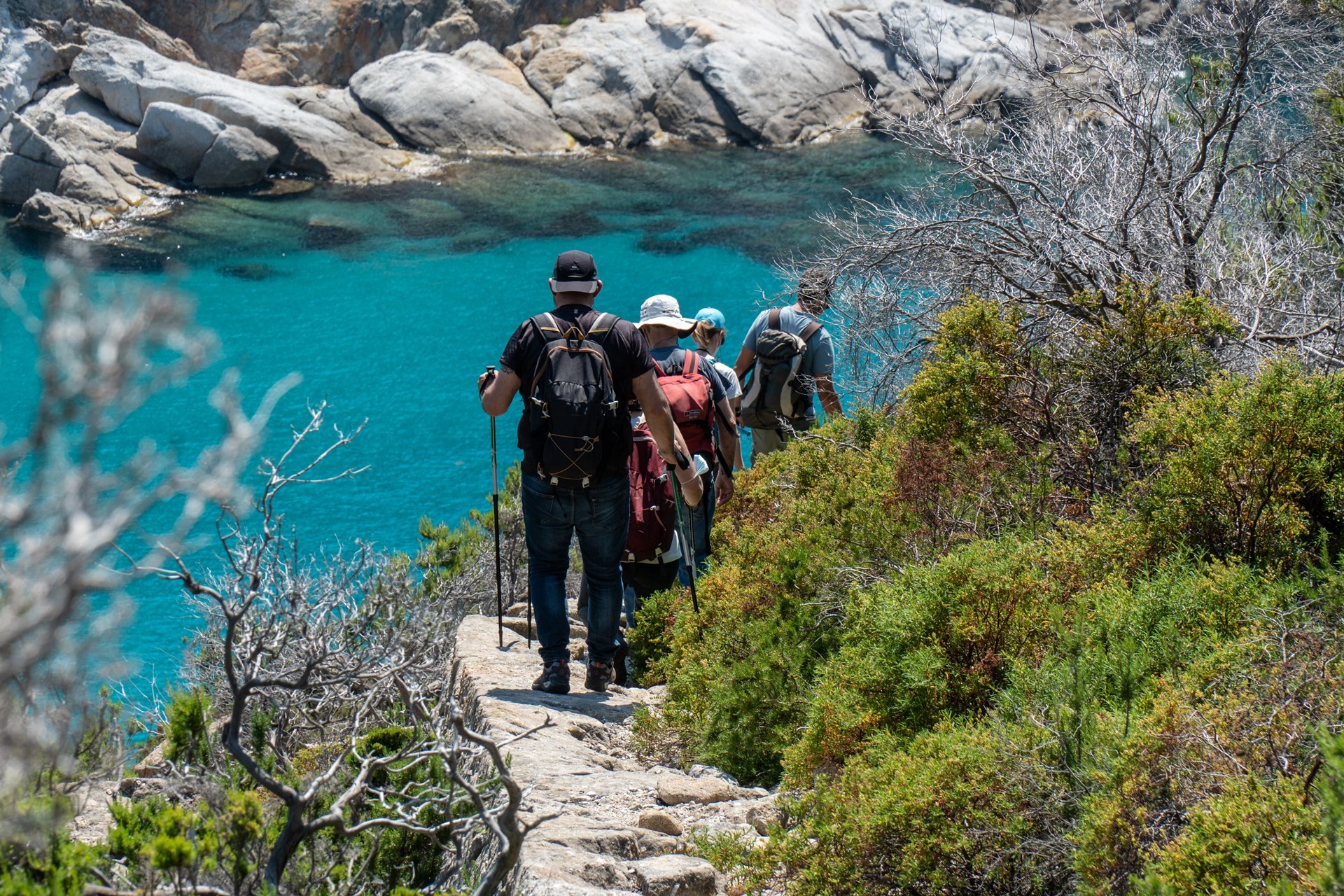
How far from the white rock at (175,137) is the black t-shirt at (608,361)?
62.3 ft

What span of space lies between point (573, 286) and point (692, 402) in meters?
1.09

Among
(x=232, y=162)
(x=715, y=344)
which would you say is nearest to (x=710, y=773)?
(x=715, y=344)

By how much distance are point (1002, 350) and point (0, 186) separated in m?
19.5

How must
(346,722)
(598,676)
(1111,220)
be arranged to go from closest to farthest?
(346,722)
(598,676)
(1111,220)

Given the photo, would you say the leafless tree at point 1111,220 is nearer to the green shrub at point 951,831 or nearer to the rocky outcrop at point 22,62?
the green shrub at point 951,831

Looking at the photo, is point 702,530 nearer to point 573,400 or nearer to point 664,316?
point 664,316

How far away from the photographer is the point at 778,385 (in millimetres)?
6371

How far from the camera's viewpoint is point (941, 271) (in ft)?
20.0

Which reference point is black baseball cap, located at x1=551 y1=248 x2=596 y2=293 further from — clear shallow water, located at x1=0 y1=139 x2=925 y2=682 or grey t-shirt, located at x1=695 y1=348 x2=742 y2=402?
clear shallow water, located at x1=0 y1=139 x2=925 y2=682

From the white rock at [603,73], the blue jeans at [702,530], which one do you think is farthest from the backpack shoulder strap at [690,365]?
the white rock at [603,73]

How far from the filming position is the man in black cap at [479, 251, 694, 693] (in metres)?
3.99

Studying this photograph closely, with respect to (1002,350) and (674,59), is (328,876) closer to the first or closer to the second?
(1002,350)

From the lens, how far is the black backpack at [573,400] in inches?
156

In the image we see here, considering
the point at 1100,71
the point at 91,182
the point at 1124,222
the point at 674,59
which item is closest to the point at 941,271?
the point at 1124,222
